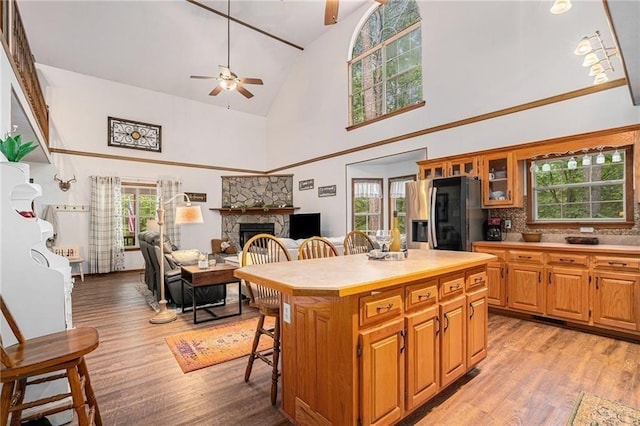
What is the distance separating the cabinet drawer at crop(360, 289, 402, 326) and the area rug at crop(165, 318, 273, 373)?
1.77 metres

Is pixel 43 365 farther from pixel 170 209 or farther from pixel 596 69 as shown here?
pixel 170 209

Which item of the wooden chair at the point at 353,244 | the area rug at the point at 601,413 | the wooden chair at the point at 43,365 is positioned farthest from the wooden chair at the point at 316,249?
the area rug at the point at 601,413

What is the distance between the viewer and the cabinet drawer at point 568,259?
317 cm

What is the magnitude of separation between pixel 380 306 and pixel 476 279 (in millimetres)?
1159

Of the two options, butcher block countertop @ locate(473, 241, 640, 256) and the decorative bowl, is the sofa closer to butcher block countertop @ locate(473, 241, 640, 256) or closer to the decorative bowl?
butcher block countertop @ locate(473, 241, 640, 256)

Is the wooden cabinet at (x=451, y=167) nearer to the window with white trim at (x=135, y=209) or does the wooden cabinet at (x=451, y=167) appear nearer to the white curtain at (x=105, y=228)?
the window with white trim at (x=135, y=209)

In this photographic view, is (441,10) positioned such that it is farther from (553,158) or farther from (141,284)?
(141,284)

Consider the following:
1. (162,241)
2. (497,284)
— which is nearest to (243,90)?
(162,241)

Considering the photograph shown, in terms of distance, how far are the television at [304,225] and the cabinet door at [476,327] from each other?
5296 millimetres

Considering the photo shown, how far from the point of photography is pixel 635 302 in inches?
113

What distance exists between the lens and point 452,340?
2.06 metres

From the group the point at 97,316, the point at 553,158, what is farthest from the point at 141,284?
the point at 553,158

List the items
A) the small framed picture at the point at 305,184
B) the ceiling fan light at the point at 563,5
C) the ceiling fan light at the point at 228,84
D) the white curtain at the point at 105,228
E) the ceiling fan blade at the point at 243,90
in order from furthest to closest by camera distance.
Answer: the small framed picture at the point at 305,184, the white curtain at the point at 105,228, the ceiling fan blade at the point at 243,90, the ceiling fan light at the point at 228,84, the ceiling fan light at the point at 563,5

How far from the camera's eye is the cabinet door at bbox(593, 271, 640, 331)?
2.88 meters
